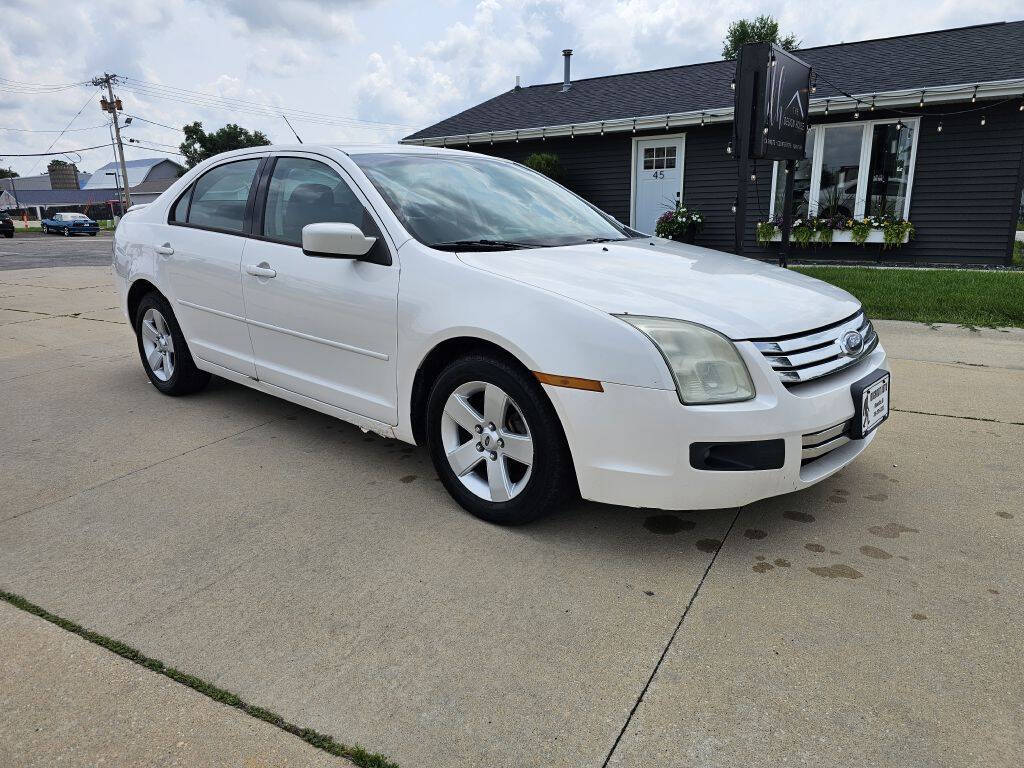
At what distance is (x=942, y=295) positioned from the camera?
303 inches

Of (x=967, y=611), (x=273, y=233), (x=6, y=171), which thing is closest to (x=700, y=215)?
(x=273, y=233)

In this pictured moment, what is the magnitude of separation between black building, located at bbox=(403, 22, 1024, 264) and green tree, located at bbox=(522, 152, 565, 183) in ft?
1.48

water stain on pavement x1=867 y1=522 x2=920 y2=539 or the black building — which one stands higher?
the black building

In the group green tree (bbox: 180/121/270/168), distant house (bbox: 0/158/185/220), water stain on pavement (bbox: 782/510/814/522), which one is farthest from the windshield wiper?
distant house (bbox: 0/158/185/220)

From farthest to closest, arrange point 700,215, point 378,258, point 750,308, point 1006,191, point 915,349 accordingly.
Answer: point 700,215 < point 1006,191 < point 915,349 < point 378,258 < point 750,308

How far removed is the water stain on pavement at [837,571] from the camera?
2.50m

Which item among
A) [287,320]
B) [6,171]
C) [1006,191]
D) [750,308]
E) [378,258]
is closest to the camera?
[750,308]

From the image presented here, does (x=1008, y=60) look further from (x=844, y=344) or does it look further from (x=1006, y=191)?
(x=844, y=344)

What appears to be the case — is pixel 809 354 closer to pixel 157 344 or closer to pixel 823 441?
pixel 823 441

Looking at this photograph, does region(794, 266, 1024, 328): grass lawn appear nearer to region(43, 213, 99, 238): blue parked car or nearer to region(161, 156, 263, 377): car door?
region(161, 156, 263, 377): car door

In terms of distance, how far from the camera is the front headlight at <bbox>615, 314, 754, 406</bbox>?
7.97 ft

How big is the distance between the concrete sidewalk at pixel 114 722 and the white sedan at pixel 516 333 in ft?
4.17

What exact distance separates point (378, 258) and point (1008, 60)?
12347mm

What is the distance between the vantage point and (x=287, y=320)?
11.6 ft
